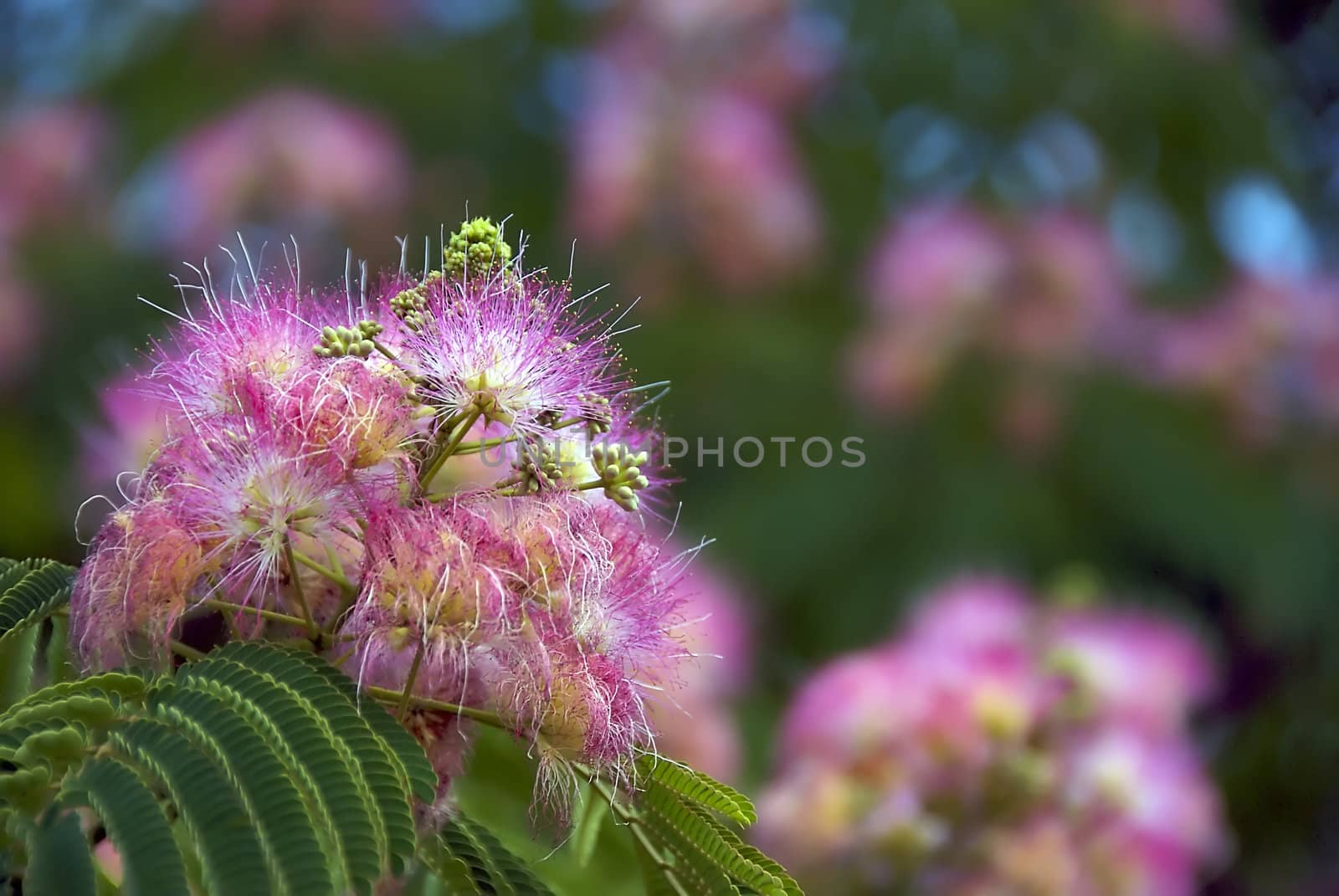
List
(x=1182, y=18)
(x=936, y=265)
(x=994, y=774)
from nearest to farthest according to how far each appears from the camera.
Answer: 1. (x=994, y=774)
2. (x=936, y=265)
3. (x=1182, y=18)

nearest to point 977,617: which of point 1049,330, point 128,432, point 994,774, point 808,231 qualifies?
point 994,774

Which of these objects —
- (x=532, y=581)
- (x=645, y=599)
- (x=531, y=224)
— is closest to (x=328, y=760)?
(x=532, y=581)

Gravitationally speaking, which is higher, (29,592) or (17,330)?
(17,330)

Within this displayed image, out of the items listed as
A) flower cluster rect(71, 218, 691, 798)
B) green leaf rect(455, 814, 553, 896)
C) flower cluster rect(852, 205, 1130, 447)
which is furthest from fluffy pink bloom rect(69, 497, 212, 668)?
flower cluster rect(852, 205, 1130, 447)

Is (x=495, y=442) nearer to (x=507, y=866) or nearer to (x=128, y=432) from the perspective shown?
(x=507, y=866)

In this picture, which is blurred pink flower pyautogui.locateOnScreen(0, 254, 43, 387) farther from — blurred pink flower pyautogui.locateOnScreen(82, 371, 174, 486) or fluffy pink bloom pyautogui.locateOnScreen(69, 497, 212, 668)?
fluffy pink bloom pyautogui.locateOnScreen(69, 497, 212, 668)

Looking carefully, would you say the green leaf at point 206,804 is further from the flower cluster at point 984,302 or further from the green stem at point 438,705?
the flower cluster at point 984,302
